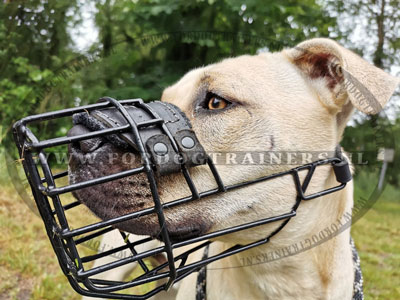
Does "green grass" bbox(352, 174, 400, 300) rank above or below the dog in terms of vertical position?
below

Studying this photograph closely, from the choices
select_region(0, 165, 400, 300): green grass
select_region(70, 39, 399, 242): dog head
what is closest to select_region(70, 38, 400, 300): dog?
select_region(70, 39, 399, 242): dog head

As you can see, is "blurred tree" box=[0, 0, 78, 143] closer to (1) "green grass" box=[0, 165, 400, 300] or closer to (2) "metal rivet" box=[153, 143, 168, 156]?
(1) "green grass" box=[0, 165, 400, 300]

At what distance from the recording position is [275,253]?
1650 millimetres

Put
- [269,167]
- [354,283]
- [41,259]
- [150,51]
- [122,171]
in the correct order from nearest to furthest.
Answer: [122,171], [269,167], [354,283], [150,51], [41,259]

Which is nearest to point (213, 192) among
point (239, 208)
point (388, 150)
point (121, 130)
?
point (239, 208)

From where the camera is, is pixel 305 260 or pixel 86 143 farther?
pixel 305 260

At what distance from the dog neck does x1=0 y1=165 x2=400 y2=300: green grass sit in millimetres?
1136

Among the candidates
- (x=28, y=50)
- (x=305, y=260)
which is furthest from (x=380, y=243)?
(x=28, y=50)

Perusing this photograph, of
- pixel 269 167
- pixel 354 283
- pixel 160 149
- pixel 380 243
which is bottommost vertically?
pixel 380 243

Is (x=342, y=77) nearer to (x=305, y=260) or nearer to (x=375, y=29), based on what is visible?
(x=305, y=260)

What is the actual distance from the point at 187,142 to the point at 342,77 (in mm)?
807

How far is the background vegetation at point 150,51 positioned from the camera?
270 centimetres

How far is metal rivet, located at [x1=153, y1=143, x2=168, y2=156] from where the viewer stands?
128 cm

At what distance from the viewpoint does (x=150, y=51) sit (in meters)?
2.91
